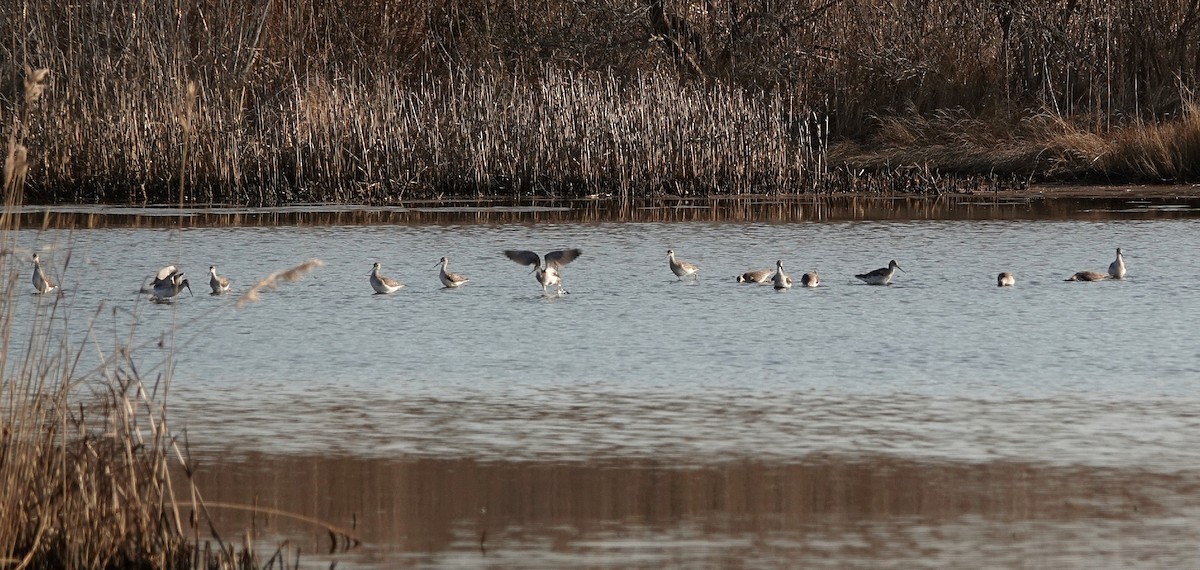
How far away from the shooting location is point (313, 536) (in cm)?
541

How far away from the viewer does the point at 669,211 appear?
17953 millimetres

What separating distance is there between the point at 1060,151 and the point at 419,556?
17526 mm

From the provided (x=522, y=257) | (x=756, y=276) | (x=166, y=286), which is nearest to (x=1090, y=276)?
(x=756, y=276)

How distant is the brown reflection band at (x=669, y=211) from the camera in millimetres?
16984

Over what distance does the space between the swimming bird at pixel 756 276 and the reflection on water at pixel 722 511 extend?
19.3 ft

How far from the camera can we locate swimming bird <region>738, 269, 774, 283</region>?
12258mm

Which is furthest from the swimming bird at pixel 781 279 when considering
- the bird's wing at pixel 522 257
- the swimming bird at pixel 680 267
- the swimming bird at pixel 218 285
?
the swimming bird at pixel 218 285

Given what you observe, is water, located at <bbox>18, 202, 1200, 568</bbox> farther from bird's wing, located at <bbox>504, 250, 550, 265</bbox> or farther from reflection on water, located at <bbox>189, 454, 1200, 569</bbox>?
bird's wing, located at <bbox>504, 250, 550, 265</bbox>

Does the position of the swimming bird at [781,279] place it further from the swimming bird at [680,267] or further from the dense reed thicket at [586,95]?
the dense reed thicket at [586,95]

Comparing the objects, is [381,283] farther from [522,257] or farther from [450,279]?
[522,257]

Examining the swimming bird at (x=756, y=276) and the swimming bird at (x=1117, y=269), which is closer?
the swimming bird at (x=1117, y=269)

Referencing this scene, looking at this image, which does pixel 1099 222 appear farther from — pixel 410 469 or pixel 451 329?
pixel 410 469

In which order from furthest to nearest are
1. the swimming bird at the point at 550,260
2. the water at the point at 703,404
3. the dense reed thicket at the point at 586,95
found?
the dense reed thicket at the point at 586,95, the swimming bird at the point at 550,260, the water at the point at 703,404

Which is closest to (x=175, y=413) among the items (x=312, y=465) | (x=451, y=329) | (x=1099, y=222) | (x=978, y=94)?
(x=312, y=465)
